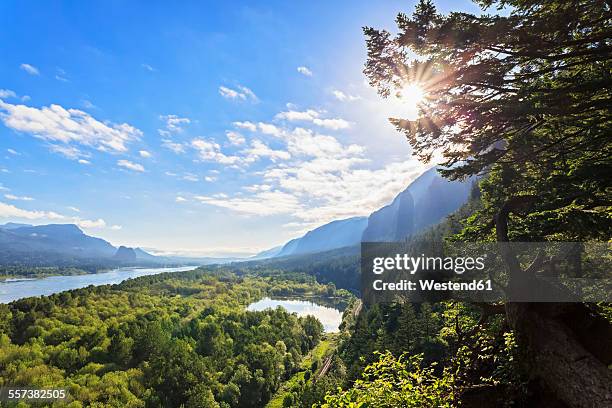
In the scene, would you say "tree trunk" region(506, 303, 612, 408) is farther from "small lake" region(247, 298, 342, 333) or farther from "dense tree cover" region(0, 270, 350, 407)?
"small lake" region(247, 298, 342, 333)

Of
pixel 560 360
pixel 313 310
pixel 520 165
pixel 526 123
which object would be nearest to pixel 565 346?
pixel 560 360

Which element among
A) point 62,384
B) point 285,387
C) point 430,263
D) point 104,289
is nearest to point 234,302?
point 104,289

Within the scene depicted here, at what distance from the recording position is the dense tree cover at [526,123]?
18.5ft

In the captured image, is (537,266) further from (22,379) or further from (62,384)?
(22,379)

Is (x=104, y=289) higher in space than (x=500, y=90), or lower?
lower

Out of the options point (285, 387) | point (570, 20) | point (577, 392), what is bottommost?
point (285, 387)

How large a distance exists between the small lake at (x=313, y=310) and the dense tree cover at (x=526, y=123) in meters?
80.0

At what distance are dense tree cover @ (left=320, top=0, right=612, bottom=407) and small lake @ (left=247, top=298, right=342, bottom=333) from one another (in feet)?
263

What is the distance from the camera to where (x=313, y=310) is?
114938 mm

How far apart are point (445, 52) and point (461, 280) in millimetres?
7559

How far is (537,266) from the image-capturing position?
278 inches

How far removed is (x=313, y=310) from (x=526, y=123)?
114m

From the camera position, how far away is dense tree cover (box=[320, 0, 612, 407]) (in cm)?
564

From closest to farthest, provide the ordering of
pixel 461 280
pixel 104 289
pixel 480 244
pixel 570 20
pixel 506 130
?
pixel 570 20 < pixel 506 130 < pixel 480 244 < pixel 461 280 < pixel 104 289
